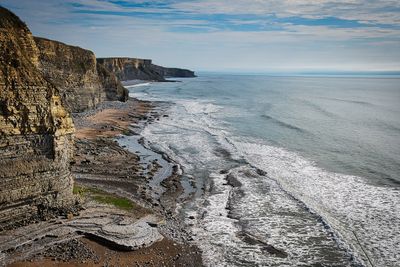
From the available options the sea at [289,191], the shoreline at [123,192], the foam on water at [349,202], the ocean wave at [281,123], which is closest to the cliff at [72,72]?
the shoreline at [123,192]

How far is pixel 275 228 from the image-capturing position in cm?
2266

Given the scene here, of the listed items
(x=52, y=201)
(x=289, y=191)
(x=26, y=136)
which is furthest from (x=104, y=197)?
(x=289, y=191)

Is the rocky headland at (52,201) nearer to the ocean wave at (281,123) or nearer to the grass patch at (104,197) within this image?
the grass patch at (104,197)

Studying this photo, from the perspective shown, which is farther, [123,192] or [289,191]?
[289,191]

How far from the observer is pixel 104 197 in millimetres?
24625

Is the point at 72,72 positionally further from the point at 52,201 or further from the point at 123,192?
the point at 52,201

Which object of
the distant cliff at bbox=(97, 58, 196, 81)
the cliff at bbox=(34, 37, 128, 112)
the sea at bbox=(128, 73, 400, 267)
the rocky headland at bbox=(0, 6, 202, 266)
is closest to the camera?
the rocky headland at bbox=(0, 6, 202, 266)

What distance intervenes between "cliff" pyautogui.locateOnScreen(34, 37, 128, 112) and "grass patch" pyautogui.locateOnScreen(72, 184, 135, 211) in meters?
27.9

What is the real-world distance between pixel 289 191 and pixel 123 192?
1274cm

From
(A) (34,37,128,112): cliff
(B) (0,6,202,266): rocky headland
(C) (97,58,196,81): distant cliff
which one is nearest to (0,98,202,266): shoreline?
(B) (0,6,202,266): rocky headland

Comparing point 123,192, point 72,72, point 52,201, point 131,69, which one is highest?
point 72,72

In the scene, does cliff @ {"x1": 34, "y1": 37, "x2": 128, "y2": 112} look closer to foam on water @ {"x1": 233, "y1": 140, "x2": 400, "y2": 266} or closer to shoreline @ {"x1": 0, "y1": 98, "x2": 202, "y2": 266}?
shoreline @ {"x1": 0, "y1": 98, "x2": 202, "y2": 266}

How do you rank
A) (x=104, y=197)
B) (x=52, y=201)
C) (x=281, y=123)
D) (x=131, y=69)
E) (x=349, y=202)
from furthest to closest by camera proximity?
(x=131, y=69) → (x=281, y=123) → (x=349, y=202) → (x=104, y=197) → (x=52, y=201)

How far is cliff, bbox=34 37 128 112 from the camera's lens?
1945 inches
